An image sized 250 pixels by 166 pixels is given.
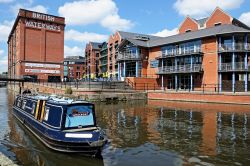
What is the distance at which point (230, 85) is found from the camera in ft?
132

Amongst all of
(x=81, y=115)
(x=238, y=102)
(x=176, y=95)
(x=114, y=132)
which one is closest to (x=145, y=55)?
(x=176, y=95)

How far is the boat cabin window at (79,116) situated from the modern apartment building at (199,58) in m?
26.5

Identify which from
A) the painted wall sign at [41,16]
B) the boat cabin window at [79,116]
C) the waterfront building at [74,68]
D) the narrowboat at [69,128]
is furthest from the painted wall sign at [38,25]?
the boat cabin window at [79,116]

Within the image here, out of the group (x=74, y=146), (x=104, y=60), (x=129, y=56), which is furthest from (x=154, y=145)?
(x=104, y=60)

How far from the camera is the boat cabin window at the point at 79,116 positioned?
12.0 m

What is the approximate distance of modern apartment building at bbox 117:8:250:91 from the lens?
131ft

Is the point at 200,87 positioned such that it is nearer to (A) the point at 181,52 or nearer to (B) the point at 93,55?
(A) the point at 181,52

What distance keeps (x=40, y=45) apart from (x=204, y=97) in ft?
147

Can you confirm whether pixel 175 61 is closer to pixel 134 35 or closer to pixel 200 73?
pixel 200 73

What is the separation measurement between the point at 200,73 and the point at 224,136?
1188 inches

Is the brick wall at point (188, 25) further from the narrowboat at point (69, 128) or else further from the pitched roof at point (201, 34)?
the narrowboat at point (69, 128)

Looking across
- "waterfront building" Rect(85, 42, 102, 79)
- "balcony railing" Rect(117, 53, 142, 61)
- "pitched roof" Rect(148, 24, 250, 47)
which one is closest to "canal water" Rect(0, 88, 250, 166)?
"pitched roof" Rect(148, 24, 250, 47)

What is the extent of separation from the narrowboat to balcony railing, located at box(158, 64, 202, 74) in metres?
32.8

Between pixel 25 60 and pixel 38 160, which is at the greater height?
pixel 25 60
